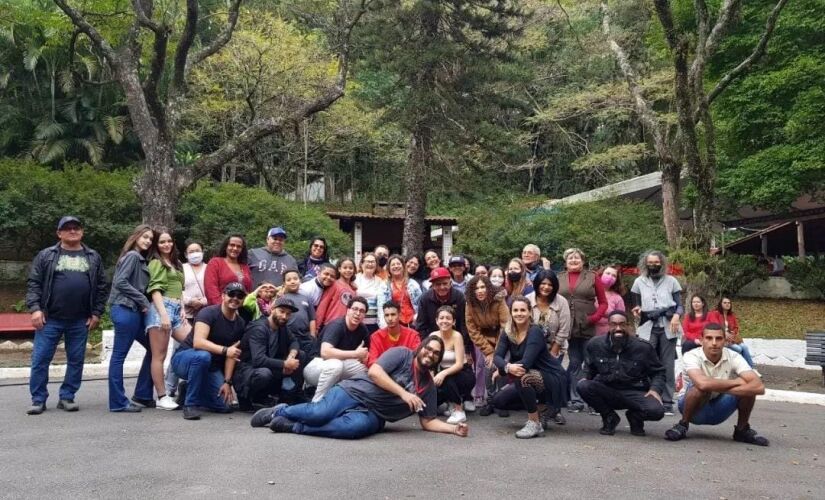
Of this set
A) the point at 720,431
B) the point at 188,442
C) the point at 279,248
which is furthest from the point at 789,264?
the point at 188,442

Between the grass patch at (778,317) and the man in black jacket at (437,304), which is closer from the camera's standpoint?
the man in black jacket at (437,304)

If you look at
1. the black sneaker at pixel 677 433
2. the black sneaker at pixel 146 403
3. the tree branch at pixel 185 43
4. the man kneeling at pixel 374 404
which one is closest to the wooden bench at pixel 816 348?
the black sneaker at pixel 677 433

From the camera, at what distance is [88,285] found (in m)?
7.17

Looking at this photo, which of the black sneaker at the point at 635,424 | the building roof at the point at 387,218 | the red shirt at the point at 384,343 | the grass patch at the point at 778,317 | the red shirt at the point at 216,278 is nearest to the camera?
the black sneaker at the point at 635,424

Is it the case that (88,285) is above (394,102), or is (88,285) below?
below

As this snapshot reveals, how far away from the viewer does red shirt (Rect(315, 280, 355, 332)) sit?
8148mm

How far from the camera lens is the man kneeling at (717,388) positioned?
6.40 metres

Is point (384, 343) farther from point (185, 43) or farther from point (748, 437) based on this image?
point (185, 43)

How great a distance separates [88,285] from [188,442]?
2.17 metres

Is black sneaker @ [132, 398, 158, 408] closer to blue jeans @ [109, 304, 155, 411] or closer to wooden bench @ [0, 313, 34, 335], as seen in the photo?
blue jeans @ [109, 304, 155, 411]

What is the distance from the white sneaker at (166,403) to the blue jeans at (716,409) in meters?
4.94

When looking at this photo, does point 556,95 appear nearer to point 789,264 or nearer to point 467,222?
point 467,222

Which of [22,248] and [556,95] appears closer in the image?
[22,248]

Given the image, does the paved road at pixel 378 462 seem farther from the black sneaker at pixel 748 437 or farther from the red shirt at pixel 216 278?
the red shirt at pixel 216 278
